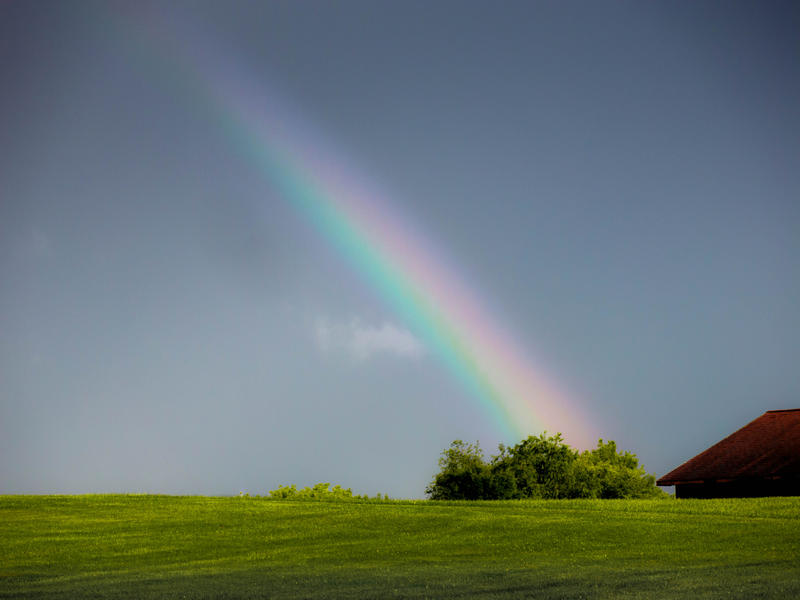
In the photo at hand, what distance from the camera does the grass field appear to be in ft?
47.2

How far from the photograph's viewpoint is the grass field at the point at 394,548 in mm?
14383

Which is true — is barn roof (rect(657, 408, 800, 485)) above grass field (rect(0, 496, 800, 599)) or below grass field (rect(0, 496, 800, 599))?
above

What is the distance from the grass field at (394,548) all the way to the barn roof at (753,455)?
47.3 ft

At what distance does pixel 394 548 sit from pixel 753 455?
1355 inches

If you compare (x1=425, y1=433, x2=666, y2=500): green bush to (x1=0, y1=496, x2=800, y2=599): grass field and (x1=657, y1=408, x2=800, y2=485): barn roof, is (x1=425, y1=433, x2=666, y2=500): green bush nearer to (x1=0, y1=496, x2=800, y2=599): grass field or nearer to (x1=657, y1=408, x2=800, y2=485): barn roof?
(x1=657, y1=408, x2=800, y2=485): barn roof

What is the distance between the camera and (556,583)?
14.4 metres

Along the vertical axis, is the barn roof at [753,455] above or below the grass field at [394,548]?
above

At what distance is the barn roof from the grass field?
47.3ft

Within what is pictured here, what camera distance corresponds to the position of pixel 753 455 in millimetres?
49281

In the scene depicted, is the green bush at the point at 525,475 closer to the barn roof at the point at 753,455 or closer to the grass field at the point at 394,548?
the barn roof at the point at 753,455

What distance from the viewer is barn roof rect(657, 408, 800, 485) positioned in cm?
4719

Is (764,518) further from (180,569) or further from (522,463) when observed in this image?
(522,463)

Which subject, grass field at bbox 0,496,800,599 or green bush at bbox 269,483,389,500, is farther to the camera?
green bush at bbox 269,483,389,500

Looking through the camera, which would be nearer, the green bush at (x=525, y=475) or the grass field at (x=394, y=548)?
the grass field at (x=394, y=548)
